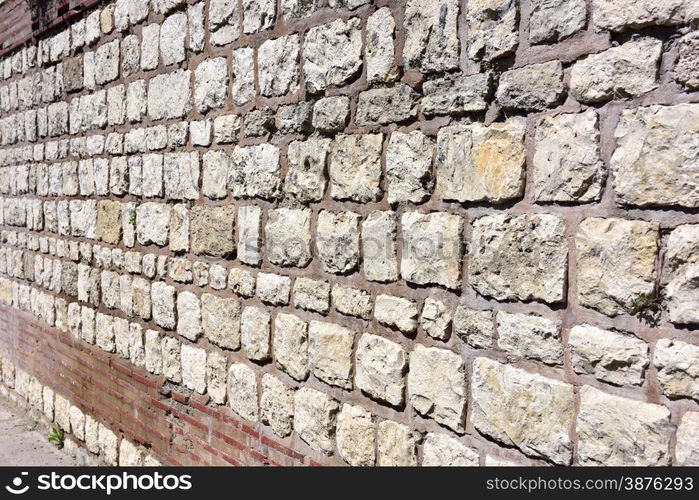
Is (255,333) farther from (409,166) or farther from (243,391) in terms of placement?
(409,166)

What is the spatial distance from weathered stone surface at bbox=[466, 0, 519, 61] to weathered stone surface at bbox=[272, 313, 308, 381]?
1.32m

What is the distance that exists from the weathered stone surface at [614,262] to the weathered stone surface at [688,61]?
36 cm

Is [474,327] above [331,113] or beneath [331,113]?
beneath

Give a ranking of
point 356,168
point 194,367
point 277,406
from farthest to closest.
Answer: point 194,367, point 277,406, point 356,168

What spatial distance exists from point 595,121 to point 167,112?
97.5 inches

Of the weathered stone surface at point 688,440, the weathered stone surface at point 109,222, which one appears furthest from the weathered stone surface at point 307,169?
the weathered stone surface at point 109,222

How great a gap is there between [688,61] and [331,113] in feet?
4.44

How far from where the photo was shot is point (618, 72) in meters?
1.77

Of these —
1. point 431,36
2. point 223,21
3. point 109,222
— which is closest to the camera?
point 431,36

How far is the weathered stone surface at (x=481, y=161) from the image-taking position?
202 centimetres

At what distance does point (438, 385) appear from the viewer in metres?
2.28

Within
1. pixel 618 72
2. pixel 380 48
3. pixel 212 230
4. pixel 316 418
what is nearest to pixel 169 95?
pixel 212 230

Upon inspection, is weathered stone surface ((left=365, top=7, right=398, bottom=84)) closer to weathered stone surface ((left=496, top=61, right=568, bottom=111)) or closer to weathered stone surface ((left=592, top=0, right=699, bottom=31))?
weathered stone surface ((left=496, top=61, right=568, bottom=111))

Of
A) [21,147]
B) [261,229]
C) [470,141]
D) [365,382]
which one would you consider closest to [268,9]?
[261,229]
